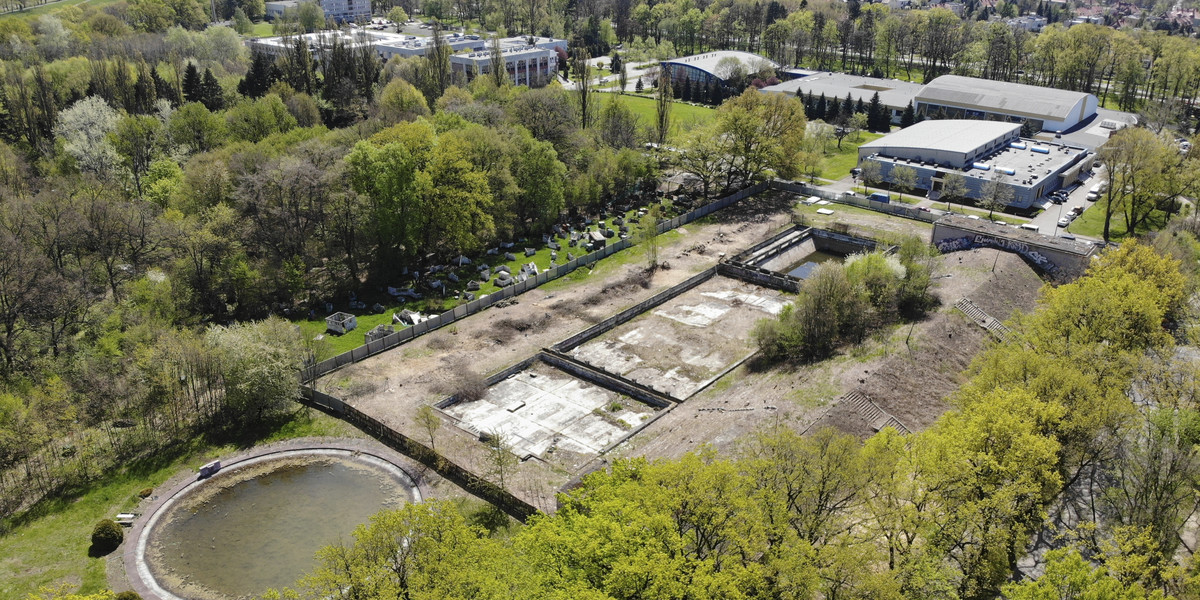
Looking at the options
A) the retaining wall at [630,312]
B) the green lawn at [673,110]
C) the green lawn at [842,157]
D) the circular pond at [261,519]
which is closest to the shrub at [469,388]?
the retaining wall at [630,312]

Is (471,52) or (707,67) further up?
(471,52)

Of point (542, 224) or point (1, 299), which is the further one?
point (542, 224)

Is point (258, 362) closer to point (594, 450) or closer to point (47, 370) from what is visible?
point (47, 370)

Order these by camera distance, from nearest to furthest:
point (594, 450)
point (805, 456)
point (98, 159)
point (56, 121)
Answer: point (805, 456)
point (594, 450)
point (98, 159)
point (56, 121)

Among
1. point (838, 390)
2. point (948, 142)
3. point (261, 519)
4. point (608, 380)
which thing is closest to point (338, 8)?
point (948, 142)

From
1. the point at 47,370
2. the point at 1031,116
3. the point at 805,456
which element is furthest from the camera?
the point at 1031,116

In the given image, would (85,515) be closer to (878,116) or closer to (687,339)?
(687,339)

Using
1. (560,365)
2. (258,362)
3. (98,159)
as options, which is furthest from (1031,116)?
(98,159)
